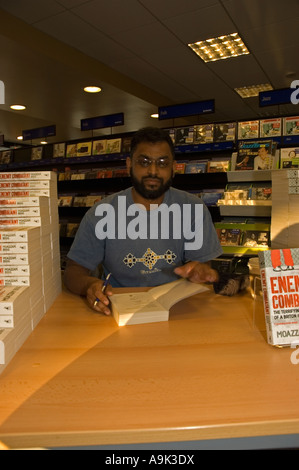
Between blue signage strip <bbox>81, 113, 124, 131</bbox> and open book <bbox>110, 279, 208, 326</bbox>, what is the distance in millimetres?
5263

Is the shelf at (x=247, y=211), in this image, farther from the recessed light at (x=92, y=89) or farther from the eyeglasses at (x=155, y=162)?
the recessed light at (x=92, y=89)

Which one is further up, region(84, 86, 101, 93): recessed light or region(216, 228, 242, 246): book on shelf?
region(84, 86, 101, 93): recessed light

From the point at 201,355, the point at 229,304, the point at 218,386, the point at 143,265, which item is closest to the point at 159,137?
the point at 143,265

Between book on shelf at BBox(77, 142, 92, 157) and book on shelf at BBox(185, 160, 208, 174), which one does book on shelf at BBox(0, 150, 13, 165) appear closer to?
book on shelf at BBox(77, 142, 92, 157)

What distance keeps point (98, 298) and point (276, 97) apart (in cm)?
470

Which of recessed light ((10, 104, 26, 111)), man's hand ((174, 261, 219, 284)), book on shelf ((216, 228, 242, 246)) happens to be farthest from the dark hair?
recessed light ((10, 104, 26, 111))

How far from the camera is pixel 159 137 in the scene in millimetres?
1965

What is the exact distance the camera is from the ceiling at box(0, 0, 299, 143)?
3773 millimetres

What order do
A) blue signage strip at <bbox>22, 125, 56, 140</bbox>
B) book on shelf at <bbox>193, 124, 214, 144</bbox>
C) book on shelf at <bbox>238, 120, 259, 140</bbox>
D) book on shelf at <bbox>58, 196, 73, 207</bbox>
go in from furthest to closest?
blue signage strip at <bbox>22, 125, 56, 140</bbox>
book on shelf at <bbox>58, 196, 73, 207</bbox>
book on shelf at <bbox>193, 124, 214, 144</bbox>
book on shelf at <bbox>238, 120, 259, 140</bbox>

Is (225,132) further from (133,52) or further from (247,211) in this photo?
(133,52)

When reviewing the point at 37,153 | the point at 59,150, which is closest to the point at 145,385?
the point at 59,150

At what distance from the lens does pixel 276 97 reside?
5.02 metres
